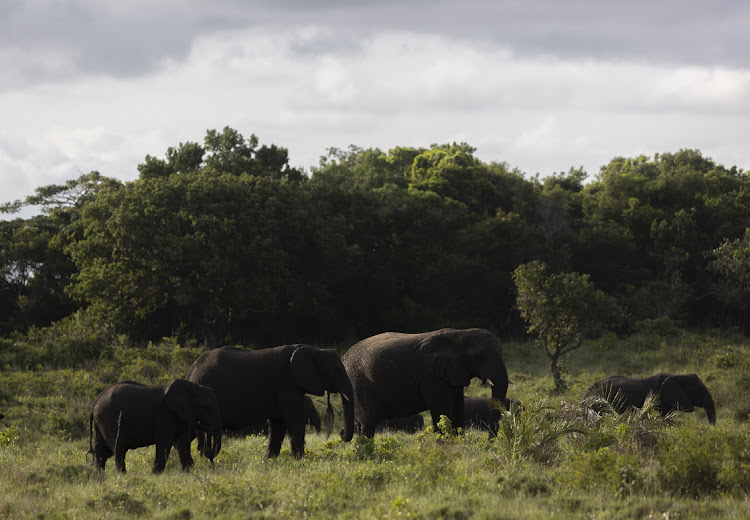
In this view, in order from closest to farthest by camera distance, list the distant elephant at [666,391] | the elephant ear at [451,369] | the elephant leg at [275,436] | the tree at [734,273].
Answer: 1. the elephant leg at [275,436]
2. the elephant ear at [451,369]
3. the distant elephant at [666,391]
4. the tree at [734,273]

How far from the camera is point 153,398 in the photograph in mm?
15773

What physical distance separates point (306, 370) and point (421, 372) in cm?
295

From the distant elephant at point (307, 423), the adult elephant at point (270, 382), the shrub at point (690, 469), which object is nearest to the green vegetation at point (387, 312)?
the shrub at point (690, 469)

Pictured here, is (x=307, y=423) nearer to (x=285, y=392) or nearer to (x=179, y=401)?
(x=285, y=392)

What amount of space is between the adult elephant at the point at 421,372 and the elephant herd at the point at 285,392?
0.07 feet

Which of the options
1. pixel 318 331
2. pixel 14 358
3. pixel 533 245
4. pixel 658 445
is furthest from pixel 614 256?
pixel 658 445

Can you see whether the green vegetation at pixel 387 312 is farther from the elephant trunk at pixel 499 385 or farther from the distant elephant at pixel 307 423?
the distant elephant at pixel 307 423

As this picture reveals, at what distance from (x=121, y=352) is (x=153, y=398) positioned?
65.8 feet

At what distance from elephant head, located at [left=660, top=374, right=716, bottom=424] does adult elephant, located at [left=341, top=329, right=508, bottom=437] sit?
7.76 meters

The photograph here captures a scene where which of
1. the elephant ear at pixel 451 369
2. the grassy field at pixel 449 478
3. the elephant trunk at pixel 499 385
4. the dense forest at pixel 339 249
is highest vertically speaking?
the dense forest at pixel 339 249

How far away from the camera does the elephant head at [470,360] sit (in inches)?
719

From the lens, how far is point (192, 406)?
15.6 m

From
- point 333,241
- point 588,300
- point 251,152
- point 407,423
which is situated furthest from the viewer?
point 251,152

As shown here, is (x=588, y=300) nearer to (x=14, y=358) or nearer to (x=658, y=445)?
(x=658, y=445)
